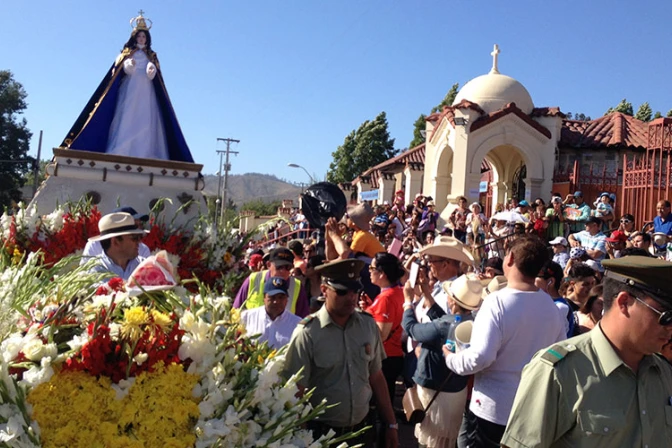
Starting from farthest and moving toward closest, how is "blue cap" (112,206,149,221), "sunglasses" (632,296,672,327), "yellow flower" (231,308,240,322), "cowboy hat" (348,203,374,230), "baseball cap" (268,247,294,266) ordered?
"cowboy hat" (348,203,374,230)
"blue cap" (112,206,149,221)
"baseball cap" (268,247,294,266)
"yellow flower" (231,308,240,322)
"sunglasses" (632,296,672,327)

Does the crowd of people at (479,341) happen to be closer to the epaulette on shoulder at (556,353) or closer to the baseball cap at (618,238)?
the epaulette on shoulder at (556,353)

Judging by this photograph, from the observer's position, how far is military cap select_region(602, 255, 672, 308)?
2125 mm

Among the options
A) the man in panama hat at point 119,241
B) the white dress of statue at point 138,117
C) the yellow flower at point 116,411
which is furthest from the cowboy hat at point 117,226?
the white dress of statue at point 138,117

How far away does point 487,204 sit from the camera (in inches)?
867

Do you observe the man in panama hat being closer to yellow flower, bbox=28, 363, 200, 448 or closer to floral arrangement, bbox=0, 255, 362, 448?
floral arrangement, bbox=0, 255, 362, 448

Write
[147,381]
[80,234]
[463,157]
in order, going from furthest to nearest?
[463,157] → [80,234] → [147,381]

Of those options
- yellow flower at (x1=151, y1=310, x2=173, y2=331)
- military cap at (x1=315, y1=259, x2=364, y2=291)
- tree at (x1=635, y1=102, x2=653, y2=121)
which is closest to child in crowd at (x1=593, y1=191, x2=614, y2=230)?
military cap at (x1=315, y1=259, x2=364, y2=291)

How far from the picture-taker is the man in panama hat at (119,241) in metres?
4.89

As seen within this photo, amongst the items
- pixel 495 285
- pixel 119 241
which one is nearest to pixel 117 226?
pixel 119 241

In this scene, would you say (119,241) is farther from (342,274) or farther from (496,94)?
(496,94)

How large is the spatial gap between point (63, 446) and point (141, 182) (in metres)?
4.93

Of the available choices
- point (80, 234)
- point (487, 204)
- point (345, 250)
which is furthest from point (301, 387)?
point (487, 204)

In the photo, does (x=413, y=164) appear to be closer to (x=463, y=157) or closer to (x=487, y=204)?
(x=487, y=204)

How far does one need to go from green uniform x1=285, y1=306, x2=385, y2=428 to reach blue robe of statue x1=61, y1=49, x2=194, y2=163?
4.57 m
